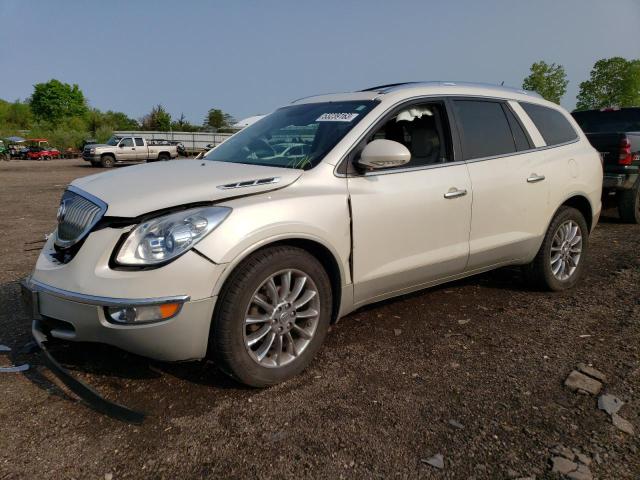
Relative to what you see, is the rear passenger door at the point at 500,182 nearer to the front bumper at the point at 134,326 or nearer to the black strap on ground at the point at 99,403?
the front bumper at the point at 134,326

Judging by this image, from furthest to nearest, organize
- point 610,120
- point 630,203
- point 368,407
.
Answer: point 610,120 → point 630,203 → point 368,407

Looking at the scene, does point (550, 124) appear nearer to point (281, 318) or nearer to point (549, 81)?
point (281, 318)

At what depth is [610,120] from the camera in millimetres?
8773

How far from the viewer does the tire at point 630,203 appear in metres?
7.40

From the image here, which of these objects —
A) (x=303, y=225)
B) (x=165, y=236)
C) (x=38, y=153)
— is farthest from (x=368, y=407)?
(x=38, y=153)

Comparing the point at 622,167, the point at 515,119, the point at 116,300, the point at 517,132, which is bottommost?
the point at 116,300

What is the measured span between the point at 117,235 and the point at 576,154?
3817 millimetres

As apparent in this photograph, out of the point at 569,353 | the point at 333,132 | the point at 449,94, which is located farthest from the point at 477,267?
the point at 333,132

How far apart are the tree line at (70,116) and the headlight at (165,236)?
6740 centimetres

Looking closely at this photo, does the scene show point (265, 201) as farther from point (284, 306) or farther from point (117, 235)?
point (117, 235)

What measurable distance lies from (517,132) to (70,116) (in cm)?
9685

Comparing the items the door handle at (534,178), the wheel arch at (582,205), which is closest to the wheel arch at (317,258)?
the door handle at (534,178)

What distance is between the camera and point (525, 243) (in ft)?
12.7

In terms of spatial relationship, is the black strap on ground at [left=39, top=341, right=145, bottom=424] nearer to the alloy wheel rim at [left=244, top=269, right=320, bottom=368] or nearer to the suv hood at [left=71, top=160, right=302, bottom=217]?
the alloy wheel rim at [left=244, top=269, right=320, bottom=368]
